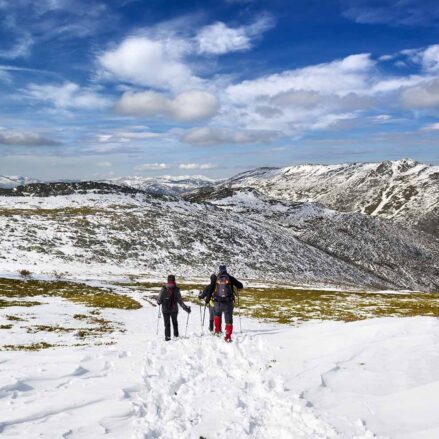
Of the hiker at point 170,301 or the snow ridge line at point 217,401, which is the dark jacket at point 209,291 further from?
the snow ridge line at point 217,401

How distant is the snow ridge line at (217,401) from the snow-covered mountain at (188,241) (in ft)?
191

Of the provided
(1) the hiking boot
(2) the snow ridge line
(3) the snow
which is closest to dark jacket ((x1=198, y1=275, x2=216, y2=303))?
(1) the hiking boot

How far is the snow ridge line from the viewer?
27.6 ft

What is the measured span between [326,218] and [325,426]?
488 ft

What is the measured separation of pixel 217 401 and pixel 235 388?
45.0 inches

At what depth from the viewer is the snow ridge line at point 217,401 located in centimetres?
841

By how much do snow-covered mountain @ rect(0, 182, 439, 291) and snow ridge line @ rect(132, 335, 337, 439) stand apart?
191ft

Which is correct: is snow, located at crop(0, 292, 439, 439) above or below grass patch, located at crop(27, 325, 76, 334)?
above

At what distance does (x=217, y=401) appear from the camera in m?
10.0

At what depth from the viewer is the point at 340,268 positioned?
349 ft

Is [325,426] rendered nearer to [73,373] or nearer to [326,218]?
[73,373]

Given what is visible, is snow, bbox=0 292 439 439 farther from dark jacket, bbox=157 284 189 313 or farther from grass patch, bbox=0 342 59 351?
dark jacket, bbox=157 284 189 313

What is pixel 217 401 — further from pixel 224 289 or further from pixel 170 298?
pixel 170 298

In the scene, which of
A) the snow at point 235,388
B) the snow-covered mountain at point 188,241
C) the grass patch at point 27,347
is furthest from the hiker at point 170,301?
the snow-covered mountain at point 188,241
